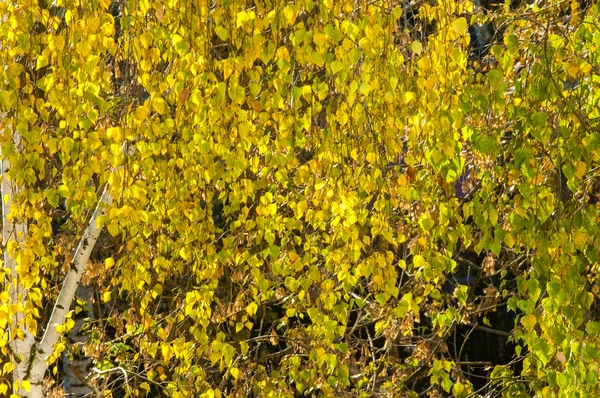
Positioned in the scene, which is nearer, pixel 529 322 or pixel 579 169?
pixel 579 169

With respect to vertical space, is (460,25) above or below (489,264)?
above

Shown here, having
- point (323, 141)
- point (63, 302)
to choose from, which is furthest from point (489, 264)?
point (63, 302)

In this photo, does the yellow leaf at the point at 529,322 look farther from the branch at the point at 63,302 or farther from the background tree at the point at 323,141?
the branch at the point at 63,302

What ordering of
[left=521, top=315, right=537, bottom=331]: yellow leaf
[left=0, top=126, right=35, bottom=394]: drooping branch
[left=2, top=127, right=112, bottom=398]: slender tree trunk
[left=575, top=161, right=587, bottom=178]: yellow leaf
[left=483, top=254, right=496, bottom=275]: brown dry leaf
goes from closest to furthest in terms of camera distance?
[left=575, top=161, right=587, bottom=178]: yellow leaf, [left=521, top=315, right=537, bottom=331]: yellow leaf, [left=0, top=126, right=35, bottom=394]: drooping branch, [left=2, top=127, right=112, bottom=398]: slender tree trunk, [left=483, top=254, right=496, bottom=275]: brown dry leaf

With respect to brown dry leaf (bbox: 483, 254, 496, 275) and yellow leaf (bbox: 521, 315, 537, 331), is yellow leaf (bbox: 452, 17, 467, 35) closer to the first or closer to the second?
yellow leaf (bbox: 521, 315, 537, 331)

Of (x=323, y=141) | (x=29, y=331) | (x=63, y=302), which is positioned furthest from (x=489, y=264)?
(x=29, y=331)

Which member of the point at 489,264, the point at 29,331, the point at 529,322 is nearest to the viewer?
the point at 529,322

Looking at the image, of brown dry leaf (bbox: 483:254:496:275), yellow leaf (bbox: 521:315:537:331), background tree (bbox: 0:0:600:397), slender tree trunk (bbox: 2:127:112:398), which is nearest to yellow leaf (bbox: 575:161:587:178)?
background tree (bbox: 0:0:600:397)

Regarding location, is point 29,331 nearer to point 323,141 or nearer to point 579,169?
point 323,141

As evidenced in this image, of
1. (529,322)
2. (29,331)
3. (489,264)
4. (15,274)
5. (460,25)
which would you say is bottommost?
(489,264)

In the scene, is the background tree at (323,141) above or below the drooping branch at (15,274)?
above

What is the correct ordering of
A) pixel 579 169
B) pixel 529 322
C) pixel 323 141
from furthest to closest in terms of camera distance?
pixel 323 141
pixel 529 322
pixel 579 169

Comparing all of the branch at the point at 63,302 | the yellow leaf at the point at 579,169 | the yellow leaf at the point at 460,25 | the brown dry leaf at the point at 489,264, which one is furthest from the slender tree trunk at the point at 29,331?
the brown dry leaf at the point at 489,264

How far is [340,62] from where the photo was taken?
2.77m
